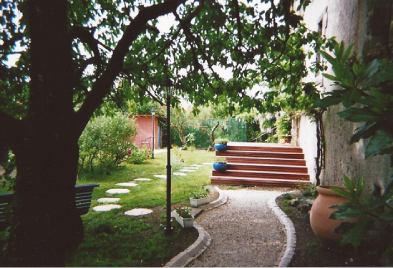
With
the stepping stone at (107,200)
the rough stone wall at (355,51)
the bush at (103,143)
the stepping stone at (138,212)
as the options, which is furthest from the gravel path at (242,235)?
the bush at (103,143)

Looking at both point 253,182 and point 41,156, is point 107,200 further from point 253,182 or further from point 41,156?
point 253,182

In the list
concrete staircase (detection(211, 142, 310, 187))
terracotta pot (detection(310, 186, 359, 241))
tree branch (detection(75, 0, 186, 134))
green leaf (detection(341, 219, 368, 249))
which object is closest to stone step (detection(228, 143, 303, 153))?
concrete staircase (detection(211, 142, 310, 187))

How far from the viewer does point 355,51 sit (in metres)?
4.16

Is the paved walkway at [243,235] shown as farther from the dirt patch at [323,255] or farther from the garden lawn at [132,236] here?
the garden lawn at [132,236]

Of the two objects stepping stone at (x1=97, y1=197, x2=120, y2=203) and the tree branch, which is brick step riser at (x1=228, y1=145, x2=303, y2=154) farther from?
the tree branch

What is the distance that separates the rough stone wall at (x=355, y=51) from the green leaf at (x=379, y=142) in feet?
8.08

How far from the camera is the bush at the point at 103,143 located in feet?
29.4

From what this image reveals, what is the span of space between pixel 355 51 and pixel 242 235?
12.7 feet

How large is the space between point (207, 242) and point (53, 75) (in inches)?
136

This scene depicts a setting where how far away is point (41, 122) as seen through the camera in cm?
238

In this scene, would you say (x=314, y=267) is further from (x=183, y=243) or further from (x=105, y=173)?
Answer: (x=105, y=173)

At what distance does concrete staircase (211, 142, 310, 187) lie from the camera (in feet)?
28.8

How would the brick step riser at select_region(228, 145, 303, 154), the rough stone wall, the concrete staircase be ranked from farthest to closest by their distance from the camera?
the brick step riser at select_region(228, 145, 303, 154)
the concrete staircase
the rough stone wall

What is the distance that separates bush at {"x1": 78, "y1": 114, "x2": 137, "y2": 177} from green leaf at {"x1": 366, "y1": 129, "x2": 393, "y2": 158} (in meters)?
8.87
